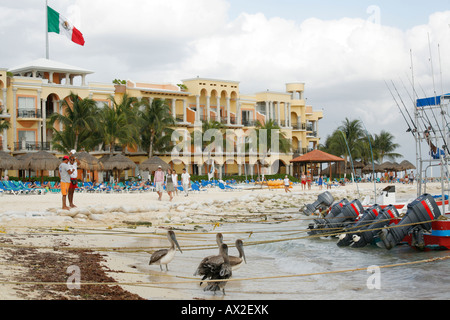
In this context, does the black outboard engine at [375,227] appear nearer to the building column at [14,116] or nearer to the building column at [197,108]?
the building column at [14,116]

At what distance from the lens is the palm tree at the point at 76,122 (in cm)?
4281

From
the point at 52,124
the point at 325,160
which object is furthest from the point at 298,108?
the point at 52,124

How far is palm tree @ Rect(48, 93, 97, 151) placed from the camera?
4281 centimetres

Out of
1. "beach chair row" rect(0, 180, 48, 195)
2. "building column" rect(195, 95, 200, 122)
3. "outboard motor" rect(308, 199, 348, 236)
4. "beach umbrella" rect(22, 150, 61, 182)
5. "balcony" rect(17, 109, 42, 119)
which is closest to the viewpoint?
"outboard motor" rect(308, 199, 348, 236)

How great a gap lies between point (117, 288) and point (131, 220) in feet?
33.3

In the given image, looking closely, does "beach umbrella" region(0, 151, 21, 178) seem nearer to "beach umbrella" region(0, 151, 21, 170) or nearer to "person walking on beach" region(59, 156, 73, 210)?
"beach umbrella" region(0, 151, 21, 170)

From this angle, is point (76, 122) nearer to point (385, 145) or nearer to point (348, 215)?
point (348, 215)

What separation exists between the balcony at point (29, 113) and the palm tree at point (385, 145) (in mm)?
45118

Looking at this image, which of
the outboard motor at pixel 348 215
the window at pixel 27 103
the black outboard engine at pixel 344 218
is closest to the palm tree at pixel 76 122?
the window at pixel 27 103

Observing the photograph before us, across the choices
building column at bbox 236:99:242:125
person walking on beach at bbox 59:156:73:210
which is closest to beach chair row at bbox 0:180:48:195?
person walking on beach at bbox 59:156:73:210

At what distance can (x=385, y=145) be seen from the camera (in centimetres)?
7462

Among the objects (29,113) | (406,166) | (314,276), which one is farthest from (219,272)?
(406,166)

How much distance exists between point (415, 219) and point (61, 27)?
4293 centimetres
